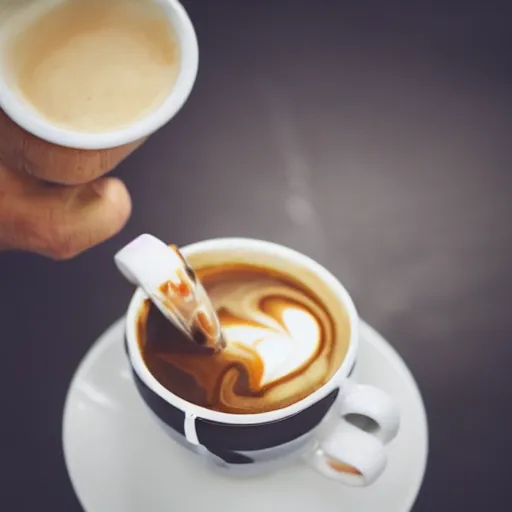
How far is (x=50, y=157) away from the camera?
559 mm

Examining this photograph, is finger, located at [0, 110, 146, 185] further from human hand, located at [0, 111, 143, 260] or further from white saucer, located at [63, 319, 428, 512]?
white saucer, located at [63, 319, 428, 512]

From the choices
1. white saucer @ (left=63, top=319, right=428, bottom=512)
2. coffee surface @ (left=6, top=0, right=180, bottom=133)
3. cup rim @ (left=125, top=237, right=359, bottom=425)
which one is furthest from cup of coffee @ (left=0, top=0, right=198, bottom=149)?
A: white saucer @ (left=63, top=319, right=428, bottom=512)

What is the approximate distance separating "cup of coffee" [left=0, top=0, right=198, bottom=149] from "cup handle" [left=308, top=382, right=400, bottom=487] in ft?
0.81

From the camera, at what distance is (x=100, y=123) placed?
572mm

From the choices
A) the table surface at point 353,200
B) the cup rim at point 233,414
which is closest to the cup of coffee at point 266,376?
the cup rim at point 233,414

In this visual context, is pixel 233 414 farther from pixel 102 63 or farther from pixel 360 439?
pixel 102 63

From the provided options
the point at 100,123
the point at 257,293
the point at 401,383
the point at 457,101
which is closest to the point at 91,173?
the point at 100,123

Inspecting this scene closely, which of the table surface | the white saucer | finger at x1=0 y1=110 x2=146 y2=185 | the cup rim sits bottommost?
the white saucer

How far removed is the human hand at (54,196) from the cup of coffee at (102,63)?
0.02 meters

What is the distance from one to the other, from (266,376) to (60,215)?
20 cm

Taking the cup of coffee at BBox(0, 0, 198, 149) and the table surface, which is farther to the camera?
the table surface

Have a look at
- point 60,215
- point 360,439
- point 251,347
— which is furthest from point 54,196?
point 360,439

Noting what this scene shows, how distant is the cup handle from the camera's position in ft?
1.99

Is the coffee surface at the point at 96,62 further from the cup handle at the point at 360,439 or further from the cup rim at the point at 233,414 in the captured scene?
the cup handle at the point at 360,439
